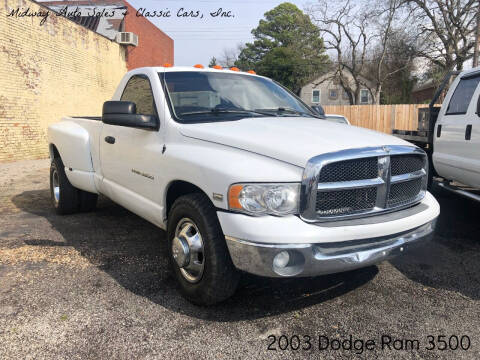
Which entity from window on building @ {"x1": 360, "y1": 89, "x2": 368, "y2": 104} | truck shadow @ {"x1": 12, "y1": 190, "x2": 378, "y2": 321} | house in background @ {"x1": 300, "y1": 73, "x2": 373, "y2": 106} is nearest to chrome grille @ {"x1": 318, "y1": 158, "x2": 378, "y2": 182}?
truck shadow @ {"x1": 12, "y1": 190, "x2": 378, "y2": 321}

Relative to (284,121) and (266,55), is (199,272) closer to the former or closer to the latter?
(284,121)

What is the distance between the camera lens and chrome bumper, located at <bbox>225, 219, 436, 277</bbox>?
8.05ft

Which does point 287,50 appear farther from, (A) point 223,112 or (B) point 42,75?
(A) point 223,112

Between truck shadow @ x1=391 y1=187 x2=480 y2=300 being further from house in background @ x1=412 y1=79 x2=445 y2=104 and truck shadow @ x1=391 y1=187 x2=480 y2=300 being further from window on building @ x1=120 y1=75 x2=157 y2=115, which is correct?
house in background @ x1=412 y1=79 x2=445 y2=104

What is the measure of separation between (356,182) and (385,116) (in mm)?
20067

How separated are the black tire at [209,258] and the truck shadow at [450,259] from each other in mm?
1532

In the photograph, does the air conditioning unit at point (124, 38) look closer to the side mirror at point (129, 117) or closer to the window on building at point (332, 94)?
the side mirror at point (129, 117)

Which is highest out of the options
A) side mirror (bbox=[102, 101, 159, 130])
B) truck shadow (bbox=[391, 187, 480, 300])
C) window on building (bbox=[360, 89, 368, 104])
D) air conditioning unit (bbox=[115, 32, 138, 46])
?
air conditioning unit (bbox=[115, 32, 138, 46])

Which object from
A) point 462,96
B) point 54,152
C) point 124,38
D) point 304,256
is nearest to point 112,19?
point 124,38

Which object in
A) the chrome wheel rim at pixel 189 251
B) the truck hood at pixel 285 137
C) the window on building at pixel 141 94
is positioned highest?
the window on building at pixel 141 94

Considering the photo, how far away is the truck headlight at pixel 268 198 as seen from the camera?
249 cm

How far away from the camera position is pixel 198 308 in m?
2.98

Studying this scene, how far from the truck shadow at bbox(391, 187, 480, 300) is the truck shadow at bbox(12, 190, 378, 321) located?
1.44 ft

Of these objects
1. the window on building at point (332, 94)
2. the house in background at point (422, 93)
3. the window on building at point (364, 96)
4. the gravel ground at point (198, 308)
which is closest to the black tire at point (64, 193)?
the gravel ground at point (198, 308)
